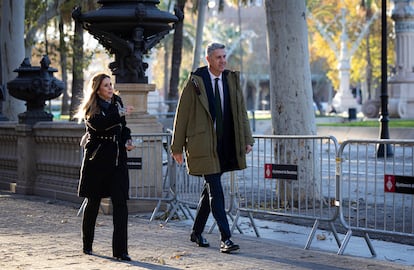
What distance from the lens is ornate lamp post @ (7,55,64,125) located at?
55.7 feet

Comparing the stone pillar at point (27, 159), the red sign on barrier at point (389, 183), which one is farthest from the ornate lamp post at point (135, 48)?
the red sign on barrier at point (389, 183)

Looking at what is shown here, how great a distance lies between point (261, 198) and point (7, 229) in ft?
10.2

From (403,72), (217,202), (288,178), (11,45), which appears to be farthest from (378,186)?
(403,72)

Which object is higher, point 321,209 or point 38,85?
point 38,85

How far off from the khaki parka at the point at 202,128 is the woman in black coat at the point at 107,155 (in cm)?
56

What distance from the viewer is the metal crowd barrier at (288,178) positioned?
10633 millimetres

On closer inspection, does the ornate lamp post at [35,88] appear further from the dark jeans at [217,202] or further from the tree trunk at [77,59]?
the tree trunk at [77,59]

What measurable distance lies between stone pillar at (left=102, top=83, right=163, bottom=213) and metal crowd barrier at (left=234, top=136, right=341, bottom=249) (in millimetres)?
2100

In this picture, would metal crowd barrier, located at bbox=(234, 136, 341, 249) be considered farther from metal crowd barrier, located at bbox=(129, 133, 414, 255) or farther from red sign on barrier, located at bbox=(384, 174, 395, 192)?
red sign on barrier, located at bbox=(384, 174, 395, 192)

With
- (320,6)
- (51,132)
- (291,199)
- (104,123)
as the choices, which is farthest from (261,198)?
(320,6)

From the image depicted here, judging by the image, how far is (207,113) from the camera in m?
9.63

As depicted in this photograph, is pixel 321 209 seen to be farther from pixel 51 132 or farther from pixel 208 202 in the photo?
pixel 51 132

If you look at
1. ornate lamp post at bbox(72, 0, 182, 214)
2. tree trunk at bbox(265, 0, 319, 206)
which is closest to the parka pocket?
ornate lamp post at bbox(72, 0, 182, 214)

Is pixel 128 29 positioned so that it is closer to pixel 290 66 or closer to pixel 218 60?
pixel 290 66
